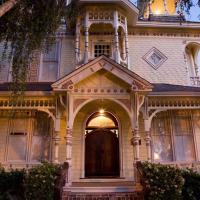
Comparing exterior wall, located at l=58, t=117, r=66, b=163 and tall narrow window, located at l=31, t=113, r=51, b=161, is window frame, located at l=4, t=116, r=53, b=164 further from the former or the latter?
exterior wall, located at l=58, t=117, r=66, b=163

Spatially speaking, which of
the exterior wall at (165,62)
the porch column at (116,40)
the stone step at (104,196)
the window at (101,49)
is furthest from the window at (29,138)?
the exterior wall at (165,62)

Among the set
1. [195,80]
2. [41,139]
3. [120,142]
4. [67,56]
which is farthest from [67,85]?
[195,80]

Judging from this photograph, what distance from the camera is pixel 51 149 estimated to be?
10.7 metres

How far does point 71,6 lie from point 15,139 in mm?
5776

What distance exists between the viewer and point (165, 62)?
1342 cm

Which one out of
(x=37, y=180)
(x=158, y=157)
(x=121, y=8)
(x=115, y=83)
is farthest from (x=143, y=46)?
(x=37, y=180)

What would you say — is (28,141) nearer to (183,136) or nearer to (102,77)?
(102,77)

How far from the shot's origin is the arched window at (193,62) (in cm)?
1370

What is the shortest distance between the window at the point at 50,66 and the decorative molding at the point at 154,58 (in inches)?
175

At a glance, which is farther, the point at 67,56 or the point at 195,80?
the point at 195,80

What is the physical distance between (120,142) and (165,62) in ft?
16.9

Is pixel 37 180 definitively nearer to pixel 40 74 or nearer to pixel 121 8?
pixel 40 74

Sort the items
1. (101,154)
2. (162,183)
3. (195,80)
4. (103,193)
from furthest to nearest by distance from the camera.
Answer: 1. (195,80)
2. (101,154)
3. (103,193)
4. (162,183)

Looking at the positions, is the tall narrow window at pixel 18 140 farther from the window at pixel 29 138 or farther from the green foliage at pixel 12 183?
the green foliage at pixel 12 183
